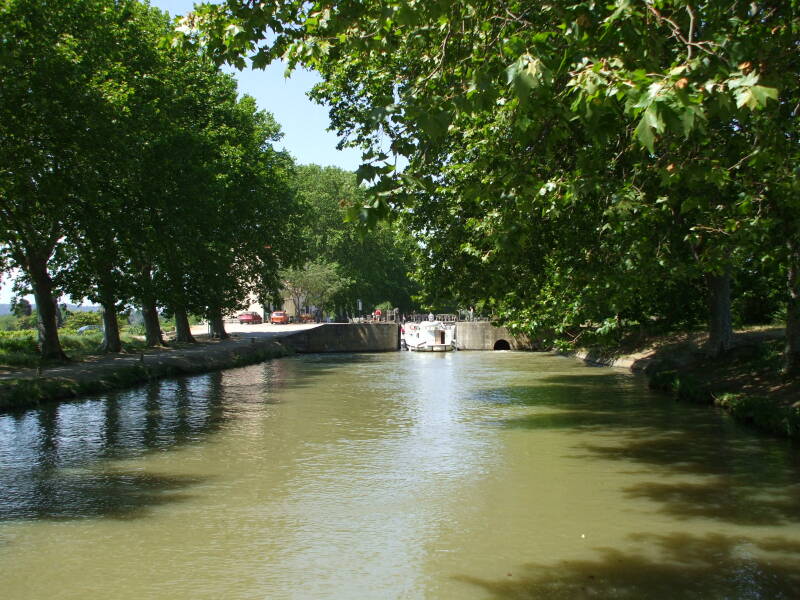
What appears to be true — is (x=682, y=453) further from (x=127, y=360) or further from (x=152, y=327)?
(x=152, y=327)

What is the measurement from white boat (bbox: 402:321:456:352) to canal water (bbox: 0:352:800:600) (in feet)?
106

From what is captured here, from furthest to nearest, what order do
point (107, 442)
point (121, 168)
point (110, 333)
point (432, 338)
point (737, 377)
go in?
point (432, 338) < point (110, 333) < point (121, 168) < point (737, 377) < point (107, 442)

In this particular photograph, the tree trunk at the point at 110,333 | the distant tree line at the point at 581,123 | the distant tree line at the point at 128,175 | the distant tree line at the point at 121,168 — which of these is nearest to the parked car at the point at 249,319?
the distant tree line at the point at 128,175

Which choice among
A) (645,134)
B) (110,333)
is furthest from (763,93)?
(110,333)

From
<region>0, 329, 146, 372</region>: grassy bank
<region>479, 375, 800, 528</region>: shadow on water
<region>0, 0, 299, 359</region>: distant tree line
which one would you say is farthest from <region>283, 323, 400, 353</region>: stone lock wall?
<region>479, 375, 800, 528</region>: shadow on water

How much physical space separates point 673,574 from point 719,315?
1656 centimetres

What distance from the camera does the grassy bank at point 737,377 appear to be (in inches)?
605

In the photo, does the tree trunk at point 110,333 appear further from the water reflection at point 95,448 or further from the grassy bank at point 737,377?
the grassy bank at point 737,377

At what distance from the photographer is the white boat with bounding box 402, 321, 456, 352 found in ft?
173

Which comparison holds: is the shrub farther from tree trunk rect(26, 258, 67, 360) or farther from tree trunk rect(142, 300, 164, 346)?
tree trunk rect(26, 258, 67, 360)

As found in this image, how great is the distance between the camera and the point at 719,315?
Answer: 74.9ft

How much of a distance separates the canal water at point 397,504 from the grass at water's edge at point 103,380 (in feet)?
3.62

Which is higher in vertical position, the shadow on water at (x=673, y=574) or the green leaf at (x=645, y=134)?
the green leaf at (x=645, y=134)

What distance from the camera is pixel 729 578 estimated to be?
773 centimetres
